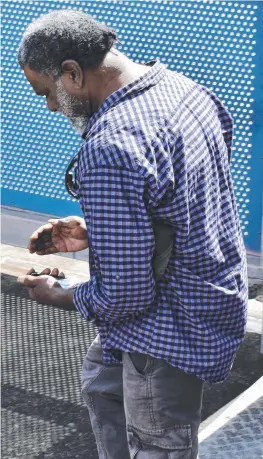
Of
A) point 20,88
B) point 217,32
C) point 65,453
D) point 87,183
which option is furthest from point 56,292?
point 20,88

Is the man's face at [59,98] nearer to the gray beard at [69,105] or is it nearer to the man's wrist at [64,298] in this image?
the gray beard at [69,105]

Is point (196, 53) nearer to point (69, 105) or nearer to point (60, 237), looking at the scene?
point (60, 237)

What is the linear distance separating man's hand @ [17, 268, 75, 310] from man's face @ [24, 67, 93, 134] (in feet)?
1.71

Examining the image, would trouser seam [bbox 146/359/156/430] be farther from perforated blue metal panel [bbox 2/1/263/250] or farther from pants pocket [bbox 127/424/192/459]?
perforated blue metal panel [bbox 2/1/263/250]

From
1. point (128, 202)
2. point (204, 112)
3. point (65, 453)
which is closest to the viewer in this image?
point (128, 202)

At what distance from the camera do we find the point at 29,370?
4387 mm

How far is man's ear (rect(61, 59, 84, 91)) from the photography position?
259 cm

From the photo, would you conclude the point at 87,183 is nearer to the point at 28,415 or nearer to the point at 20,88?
the point at 28,415

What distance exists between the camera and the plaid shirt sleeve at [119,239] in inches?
96.0

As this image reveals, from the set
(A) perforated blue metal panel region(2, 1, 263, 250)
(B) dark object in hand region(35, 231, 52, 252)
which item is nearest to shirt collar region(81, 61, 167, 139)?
(B) dark object in hand region(35, 231, 52, 252)

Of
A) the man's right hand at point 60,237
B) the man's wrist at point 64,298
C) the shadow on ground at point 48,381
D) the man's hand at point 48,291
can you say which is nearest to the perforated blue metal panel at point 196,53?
the shadow on ground at point 48,381

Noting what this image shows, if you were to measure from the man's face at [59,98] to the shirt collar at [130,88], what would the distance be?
0.04 m

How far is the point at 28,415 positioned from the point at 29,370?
0.44 meters

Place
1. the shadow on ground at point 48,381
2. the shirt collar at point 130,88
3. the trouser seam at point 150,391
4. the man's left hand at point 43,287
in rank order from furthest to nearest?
1. the shadow on ground at point 48,381
2. the man's left hand at point 43,287
3. the trouser seam at point 150,391
4. the shirt collar at point 130,88
